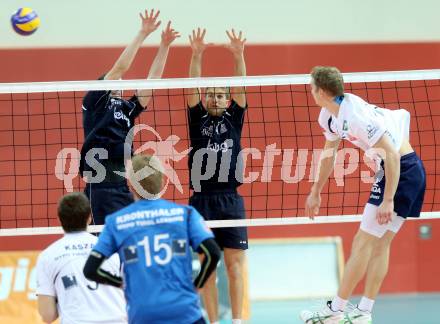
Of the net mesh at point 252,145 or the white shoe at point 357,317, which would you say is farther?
the net mesh at point 252,145

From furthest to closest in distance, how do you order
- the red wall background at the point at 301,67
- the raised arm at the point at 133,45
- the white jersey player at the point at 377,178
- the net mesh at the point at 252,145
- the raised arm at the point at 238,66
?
the red wall background at the point at 301,67
the net mesh at the point at 252,145
the raised arm at the point at 238,66
the raised arm at the point at 133,45
the white jersey player at the point at 377,178

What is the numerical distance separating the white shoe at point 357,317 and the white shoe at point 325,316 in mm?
45

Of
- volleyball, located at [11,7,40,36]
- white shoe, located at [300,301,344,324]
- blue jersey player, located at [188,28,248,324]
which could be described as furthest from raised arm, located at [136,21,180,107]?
white shoe, located at [300,301,344,324]

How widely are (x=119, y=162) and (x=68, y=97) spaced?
12.0 ft

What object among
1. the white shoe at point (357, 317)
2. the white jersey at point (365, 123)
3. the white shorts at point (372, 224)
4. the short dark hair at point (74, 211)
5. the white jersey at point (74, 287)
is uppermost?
the white jersey at point (365, 123)

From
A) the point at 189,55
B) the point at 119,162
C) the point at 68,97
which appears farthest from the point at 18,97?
the point at 119,162

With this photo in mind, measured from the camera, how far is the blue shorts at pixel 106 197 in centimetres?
790

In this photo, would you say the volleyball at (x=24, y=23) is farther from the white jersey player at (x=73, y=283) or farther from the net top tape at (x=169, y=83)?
the white jersey player at (x=73, y=283)

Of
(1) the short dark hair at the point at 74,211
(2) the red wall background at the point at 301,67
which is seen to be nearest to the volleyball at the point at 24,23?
(2) the red wall background at the point at 301,67

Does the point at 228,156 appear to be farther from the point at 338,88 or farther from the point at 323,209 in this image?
the point at 323,209

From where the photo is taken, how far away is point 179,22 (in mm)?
12344

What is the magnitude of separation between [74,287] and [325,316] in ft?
7.87

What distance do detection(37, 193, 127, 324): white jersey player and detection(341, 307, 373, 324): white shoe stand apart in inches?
84.8

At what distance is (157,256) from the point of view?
4.98 metres
